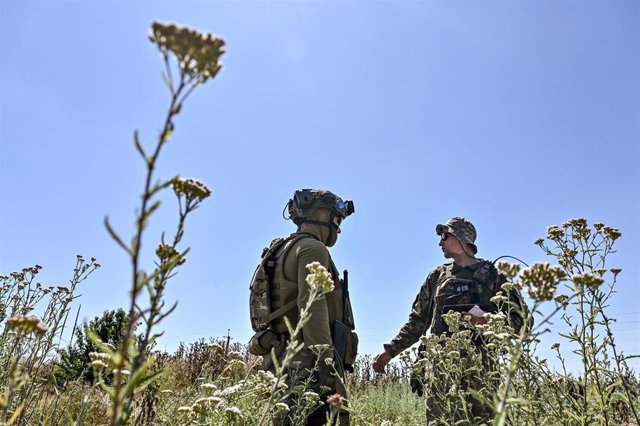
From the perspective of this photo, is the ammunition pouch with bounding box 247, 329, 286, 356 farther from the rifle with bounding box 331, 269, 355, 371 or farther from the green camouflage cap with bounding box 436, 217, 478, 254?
the green camouflage cap with bounding box 436, 217, 478, 254

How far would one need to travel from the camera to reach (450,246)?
5.35 m

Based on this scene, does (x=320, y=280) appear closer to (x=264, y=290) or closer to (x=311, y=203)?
(x=264, y=290)

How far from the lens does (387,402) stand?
7.26 meters

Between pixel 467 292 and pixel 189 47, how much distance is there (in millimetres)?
4411

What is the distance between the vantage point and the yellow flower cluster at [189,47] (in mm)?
947

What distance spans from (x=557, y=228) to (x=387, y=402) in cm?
534

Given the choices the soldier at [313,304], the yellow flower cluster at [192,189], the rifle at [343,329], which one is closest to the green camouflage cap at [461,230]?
the soldier at [313,304]

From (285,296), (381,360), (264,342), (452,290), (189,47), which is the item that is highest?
(452,290)

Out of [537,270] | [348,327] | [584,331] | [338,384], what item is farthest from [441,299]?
[537,270]

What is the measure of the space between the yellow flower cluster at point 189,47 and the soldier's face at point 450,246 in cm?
478

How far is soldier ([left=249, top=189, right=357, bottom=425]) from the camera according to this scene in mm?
3674

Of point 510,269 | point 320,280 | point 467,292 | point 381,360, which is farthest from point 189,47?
point 381,360

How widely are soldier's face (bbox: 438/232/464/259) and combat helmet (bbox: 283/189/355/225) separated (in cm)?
153

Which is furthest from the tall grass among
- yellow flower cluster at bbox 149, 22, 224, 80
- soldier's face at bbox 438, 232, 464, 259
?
soldier's face at bbox 438, 232, 464, 259
